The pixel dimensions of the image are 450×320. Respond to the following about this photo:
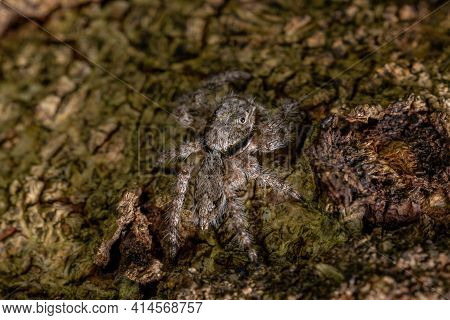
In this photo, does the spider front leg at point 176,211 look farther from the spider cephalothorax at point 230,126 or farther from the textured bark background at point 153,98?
the spider cephalothorax at point 230,126

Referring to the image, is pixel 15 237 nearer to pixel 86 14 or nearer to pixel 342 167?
pixel 86 14

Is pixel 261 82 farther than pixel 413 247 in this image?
Yes

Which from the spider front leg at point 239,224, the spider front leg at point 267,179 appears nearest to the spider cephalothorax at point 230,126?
the spider front leg at point 267,179

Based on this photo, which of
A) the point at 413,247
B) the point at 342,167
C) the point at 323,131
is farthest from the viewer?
the point at 323,131

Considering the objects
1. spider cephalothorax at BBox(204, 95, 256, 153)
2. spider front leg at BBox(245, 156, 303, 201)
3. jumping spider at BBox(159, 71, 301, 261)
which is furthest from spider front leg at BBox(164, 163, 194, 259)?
spider front leg at BBox(245, 156, 303, 201)

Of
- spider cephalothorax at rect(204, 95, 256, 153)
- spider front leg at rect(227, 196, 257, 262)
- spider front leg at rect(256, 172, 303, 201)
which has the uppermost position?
spider cephalothorax at rect(204, 95, 256, 153)

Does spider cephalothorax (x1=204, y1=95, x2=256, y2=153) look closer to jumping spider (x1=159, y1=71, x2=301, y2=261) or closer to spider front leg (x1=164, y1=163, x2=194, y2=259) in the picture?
jumping spider (x1=159, y1=71, x2=301, y2=261)
